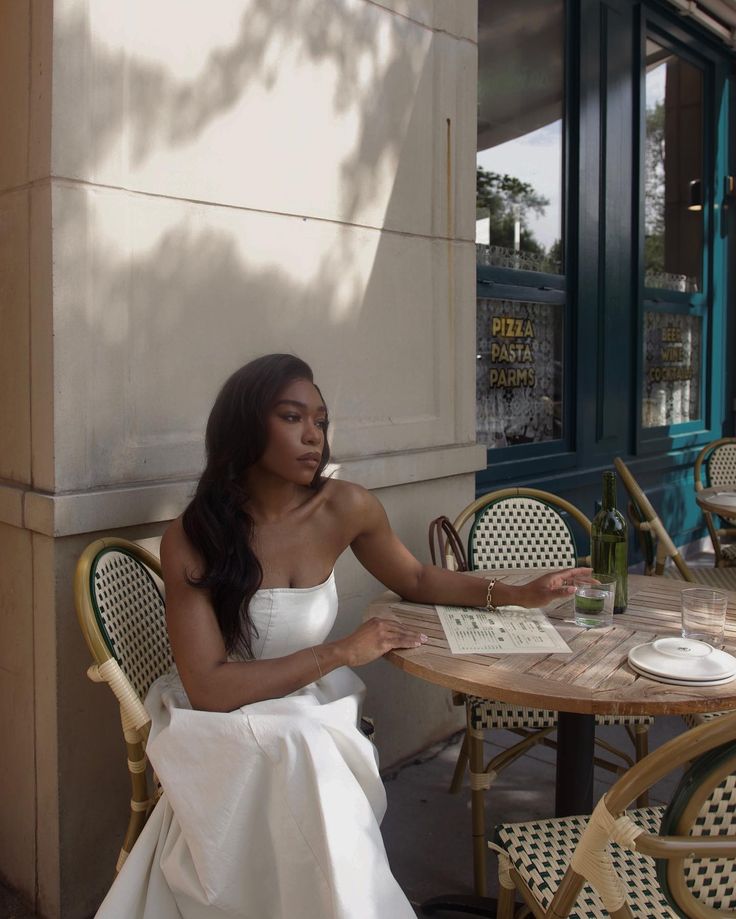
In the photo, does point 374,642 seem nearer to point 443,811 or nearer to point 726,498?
point 443,811

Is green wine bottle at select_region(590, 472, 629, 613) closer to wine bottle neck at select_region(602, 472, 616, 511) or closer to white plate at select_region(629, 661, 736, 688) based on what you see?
wine bottle neck at select_region(602, 472, 616, 511)

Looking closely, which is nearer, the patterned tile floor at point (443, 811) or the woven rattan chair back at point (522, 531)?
the patterned tile floor at point (443, 811)

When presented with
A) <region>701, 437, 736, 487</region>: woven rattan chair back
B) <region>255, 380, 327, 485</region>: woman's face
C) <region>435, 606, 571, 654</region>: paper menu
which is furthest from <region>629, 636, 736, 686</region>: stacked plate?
<region>701, 437, 736, 487</region>: woven rattan chair back

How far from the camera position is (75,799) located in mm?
2438

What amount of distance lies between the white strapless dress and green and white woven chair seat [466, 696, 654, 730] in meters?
0.74

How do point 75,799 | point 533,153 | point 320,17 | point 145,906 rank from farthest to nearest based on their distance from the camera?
1. point 533,153
2. point 320,17
3. point 75,799
4. point 145,906

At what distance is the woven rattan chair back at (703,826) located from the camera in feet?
4.34

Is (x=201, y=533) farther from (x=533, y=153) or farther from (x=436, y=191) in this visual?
(x=533, y=153)

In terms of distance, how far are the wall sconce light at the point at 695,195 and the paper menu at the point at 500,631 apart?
5063 mm

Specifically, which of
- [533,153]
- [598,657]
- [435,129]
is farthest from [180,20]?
[533,153]

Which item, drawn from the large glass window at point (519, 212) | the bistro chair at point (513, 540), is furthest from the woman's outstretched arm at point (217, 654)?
the large glass window at point (519, 212)

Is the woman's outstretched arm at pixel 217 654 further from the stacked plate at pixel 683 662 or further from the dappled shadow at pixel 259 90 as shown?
the dappled shadow at pixel 259 90

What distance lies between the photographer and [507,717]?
268cm

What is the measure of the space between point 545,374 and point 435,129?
77.1 inches
